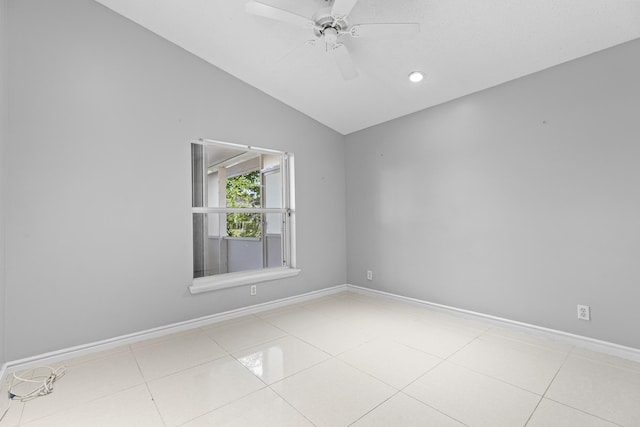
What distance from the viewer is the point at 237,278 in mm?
3422

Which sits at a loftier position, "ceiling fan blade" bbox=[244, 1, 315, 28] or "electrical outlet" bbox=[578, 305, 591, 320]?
"ceiling fan blade" bbox=[244, 1, 315, 28]

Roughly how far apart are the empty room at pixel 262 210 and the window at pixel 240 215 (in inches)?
1.6

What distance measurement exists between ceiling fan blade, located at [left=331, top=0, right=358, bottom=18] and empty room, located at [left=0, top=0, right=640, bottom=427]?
26mm

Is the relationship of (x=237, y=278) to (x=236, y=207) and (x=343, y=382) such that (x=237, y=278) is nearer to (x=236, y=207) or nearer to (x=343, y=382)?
(x=236, y=207)

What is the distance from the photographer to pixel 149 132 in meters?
2.83

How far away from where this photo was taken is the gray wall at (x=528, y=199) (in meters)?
2.34

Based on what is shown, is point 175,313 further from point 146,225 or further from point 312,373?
point 312,373

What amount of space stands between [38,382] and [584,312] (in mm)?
4144

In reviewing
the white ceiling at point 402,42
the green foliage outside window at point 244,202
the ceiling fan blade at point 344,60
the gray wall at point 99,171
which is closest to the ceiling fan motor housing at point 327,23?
the ceiling fan blade at point 344,60

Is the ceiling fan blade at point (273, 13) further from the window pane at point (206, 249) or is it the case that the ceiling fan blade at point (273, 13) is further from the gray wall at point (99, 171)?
the window pane at point (206, 249)

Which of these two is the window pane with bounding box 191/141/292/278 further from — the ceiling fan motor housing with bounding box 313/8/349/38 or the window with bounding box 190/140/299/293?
the ceiling fan motor housing with bounding box 313/8/349/38

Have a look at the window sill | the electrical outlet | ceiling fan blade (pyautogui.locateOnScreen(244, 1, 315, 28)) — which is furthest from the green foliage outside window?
the electrical outlet

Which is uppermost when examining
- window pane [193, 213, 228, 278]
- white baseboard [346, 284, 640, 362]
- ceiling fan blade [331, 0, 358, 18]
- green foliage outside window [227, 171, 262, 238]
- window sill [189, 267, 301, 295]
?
ceiling fan blade [331, 0, 358, 18]

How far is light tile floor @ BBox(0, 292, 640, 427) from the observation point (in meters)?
1.67
